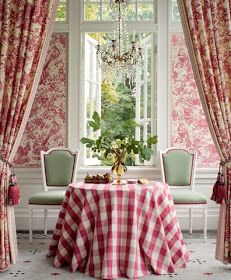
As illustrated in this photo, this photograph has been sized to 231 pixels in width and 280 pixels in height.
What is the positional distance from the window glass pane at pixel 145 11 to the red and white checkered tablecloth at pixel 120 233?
2741 mm

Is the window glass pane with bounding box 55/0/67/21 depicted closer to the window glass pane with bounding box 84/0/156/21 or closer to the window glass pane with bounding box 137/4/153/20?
the window glass pane with bounding box 84/0/156/21

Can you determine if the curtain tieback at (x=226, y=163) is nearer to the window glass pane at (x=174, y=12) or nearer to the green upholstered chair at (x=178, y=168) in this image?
the green upholstered chair at (x=178, y=168)

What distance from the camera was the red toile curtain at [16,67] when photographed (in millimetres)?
3641

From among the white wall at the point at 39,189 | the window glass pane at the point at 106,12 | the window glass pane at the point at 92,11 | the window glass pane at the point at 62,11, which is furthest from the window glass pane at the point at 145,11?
the white wall at the point at 39,189

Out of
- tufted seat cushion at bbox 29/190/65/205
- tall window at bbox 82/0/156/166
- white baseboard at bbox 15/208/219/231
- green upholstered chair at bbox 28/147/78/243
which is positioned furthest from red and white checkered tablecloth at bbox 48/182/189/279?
tall window at bbox 82/0/156/166

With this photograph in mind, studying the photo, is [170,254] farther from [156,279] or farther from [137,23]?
[137,23]

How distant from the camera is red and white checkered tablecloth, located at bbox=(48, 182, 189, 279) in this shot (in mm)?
3430

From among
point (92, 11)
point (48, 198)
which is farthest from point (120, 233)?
point (92, 11)

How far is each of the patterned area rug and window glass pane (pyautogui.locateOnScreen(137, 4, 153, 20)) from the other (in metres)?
2.89

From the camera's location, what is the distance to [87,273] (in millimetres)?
3459

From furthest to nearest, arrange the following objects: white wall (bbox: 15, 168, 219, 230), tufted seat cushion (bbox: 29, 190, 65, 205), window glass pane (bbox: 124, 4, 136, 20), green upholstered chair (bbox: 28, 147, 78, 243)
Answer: window glass pane (bbox: 124, 4, 136, 20), white wall (bbox: 15, 168, 219, 230), green upholstered chair (bbox: 28, 147, 78, 243), tufted seat cushion (bbox: 29, 190, 65, 205)

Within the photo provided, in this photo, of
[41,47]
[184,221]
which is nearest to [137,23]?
[41,47]

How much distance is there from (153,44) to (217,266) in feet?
9.66

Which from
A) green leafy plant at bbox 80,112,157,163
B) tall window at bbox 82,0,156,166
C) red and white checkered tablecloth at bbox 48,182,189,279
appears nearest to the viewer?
red and white checkered tablecloth at bbox 48,182,189,279
